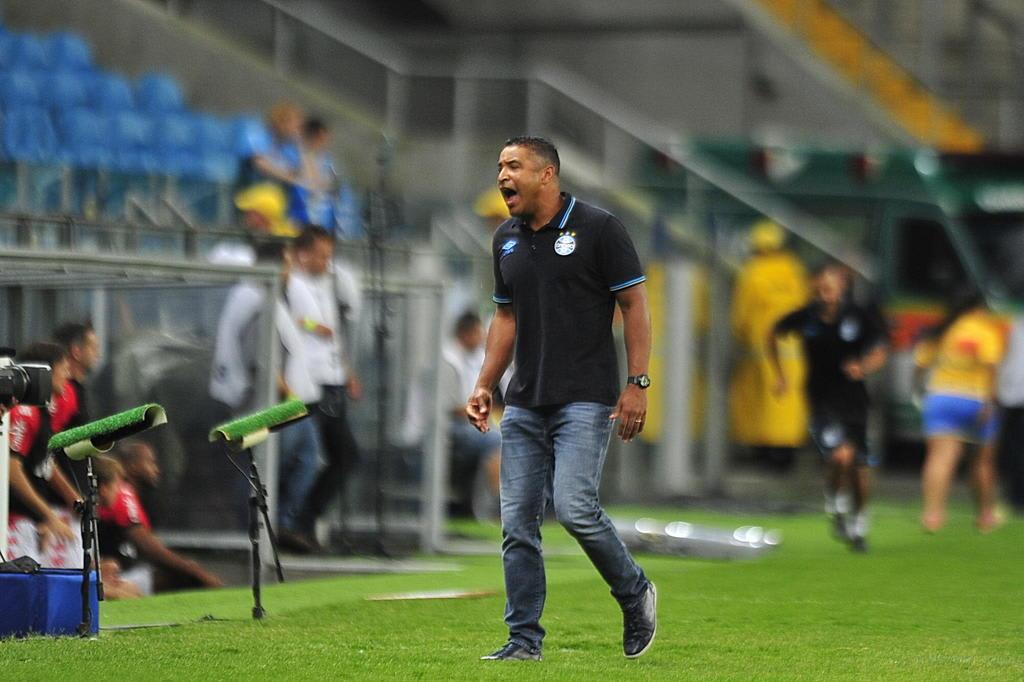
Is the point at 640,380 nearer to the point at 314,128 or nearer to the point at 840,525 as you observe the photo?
the point at 840,525

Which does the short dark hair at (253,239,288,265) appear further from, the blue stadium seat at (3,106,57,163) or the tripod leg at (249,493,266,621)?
the tripod leg at (249,493,266,621)

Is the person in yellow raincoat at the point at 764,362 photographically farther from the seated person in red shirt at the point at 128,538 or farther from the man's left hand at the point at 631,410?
the man's left hand at the point at 631,410

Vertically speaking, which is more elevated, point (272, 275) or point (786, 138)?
point (786, 138)

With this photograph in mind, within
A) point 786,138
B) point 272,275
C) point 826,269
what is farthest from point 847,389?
point 786,138

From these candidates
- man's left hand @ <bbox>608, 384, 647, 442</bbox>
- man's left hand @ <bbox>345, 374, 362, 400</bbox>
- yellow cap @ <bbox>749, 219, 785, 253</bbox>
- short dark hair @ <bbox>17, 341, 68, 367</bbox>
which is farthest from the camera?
yellow cap @ <bbox>749, 219, 785, 253</bbox>

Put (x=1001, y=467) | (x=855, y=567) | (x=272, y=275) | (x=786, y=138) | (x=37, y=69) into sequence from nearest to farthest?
(x=272, y=275), (x=855, y=567), (x=37, y=69), (x=1001, y=467), (x=786, y=138)

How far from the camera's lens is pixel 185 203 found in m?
17.0

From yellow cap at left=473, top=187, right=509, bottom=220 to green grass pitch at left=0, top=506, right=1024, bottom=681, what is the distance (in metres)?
5.37

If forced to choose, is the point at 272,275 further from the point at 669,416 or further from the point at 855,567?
the point at 669,416

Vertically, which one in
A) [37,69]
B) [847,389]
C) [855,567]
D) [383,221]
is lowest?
[855,567]

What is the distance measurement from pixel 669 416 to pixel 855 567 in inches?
287

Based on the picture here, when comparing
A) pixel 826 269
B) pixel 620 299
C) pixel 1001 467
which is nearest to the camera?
pixel 620 299

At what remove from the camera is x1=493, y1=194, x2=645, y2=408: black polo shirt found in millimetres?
8750

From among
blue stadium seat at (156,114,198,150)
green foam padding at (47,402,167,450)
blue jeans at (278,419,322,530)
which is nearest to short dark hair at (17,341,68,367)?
green foam padding at (47,402,167,450)
